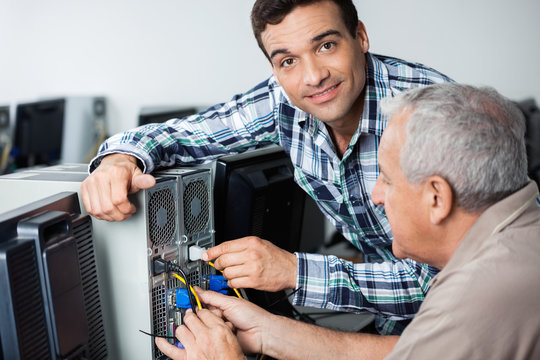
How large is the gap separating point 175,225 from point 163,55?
3.73m

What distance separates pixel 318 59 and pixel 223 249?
55cm

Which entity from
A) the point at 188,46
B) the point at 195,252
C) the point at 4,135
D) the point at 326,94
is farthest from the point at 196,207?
the point at 188,46

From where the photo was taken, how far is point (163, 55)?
15.2 ft

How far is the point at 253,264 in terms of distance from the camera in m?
1.26

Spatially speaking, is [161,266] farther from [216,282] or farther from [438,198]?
[438,198]

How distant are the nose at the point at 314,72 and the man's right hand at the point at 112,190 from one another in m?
A: 0.49

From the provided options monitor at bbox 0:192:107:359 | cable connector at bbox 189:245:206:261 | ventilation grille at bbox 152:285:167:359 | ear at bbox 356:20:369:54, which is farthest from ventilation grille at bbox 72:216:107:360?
ear at bbox 356:20:369:54

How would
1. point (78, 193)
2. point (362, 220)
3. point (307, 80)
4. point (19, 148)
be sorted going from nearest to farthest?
point (78, 193) → point (307, 80) → point (362, 220) → point (19, 148)

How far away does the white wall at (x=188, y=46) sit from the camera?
3.94m

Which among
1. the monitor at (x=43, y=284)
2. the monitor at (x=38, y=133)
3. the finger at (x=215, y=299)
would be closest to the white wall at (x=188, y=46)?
the monitor at (x=38, y=133)

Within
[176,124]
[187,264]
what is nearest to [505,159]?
[187,264]

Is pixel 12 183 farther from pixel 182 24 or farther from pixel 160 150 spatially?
pixel 182 24

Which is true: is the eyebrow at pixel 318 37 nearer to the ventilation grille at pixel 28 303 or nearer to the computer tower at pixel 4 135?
the ventilation grille at pixel 28 303

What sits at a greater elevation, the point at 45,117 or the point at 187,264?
the point at 45,117
